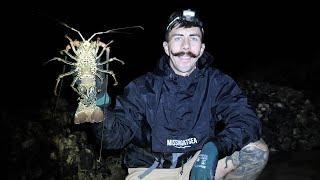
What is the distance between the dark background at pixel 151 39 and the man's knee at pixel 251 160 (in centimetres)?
331

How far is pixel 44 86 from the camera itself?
21.7ft

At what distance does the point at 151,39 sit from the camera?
977cm

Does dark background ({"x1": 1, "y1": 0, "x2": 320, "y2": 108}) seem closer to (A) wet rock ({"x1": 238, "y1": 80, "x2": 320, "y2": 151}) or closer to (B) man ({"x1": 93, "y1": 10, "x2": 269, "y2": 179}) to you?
(A) wet rock ({"x1": 238, "y1": 80, "x2": 320, "y2": 151})

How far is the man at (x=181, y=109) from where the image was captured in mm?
4398

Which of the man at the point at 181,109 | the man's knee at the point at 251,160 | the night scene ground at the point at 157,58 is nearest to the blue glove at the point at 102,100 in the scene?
the man at the point at 181,109

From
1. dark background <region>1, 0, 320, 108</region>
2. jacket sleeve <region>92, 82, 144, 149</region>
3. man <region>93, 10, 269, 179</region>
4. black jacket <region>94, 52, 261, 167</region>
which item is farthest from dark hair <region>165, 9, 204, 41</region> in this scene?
dark background <region>1, 0, 320, 108</region>

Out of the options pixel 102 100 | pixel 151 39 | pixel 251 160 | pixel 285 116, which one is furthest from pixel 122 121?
pixel 151 39

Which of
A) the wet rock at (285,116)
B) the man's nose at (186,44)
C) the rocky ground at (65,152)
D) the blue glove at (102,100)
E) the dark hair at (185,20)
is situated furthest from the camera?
the wet rock at (285,116)

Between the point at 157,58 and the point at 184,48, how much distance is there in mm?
5001

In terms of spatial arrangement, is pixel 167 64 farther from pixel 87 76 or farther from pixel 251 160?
pixel 251 160

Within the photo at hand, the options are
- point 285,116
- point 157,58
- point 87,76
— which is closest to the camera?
point 87,76

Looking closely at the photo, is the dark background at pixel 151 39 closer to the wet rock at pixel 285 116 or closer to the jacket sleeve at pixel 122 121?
the wet rock at pixel 285 116

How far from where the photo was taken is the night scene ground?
19.5 ft

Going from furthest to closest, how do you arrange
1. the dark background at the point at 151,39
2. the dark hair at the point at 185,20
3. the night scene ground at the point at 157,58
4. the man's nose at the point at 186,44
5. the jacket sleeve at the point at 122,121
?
the dark background at the point at 151,39
the night scene ground at the point at 157,58
the dark hair at the point at 185,20
the man's nose at the point at 186,44
the jacket sleeve at the point at 122,121
